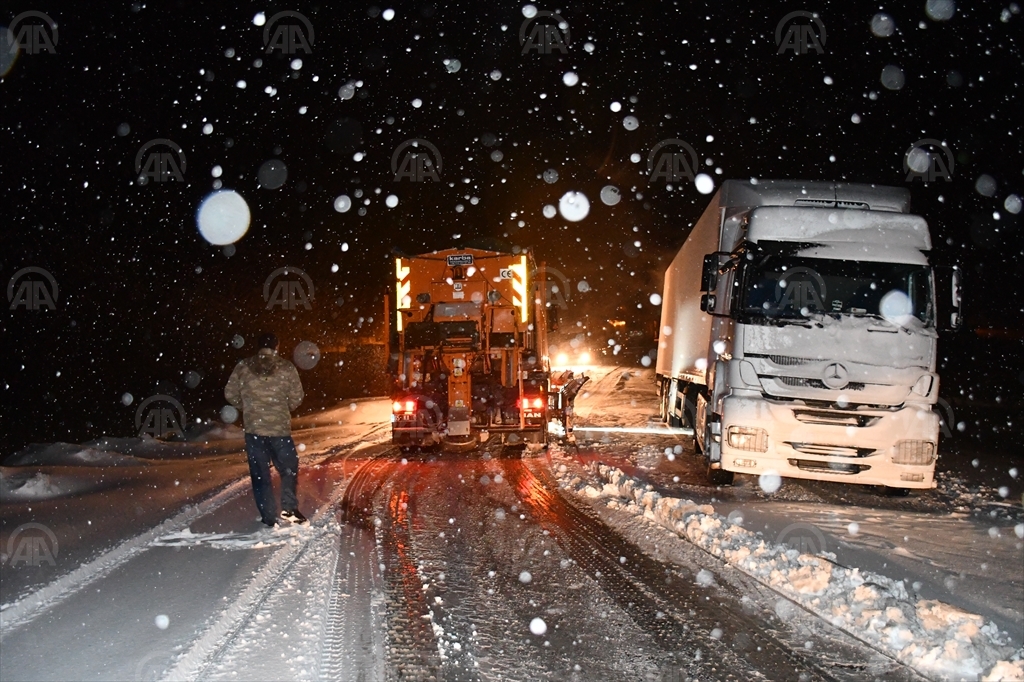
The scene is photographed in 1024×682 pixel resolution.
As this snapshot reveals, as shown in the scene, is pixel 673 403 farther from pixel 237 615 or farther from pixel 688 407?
pixel 237 615

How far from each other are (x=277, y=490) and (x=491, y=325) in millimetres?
6125

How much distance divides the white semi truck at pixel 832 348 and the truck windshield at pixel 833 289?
13 millimetres

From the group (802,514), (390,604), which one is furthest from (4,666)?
(802,514)

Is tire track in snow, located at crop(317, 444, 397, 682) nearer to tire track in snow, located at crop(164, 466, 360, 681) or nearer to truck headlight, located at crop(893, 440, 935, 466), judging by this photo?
tire track in snow, located at crop(164, 466, 360, 681)

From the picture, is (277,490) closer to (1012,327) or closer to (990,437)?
(990,437)

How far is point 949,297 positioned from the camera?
9203 mm

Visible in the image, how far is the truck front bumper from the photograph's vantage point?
9.04 m

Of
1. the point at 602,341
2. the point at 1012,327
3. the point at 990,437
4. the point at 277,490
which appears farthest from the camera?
the point at 602,341

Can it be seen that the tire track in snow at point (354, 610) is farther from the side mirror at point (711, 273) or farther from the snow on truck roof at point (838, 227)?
the snow on truck roof at point (838, 227)

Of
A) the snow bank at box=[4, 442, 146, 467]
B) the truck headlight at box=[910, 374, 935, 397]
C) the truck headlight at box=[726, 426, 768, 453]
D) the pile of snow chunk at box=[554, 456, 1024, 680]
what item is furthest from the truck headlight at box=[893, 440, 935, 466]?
the snow bank at box=[4, 442, 146, 467]

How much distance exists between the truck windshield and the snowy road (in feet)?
7.87

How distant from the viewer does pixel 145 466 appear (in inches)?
473

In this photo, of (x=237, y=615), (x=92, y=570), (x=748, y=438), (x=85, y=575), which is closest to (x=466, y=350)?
(x=748, y=438)

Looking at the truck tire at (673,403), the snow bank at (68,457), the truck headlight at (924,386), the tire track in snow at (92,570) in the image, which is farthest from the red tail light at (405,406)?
the truck headlight at (924,386)
